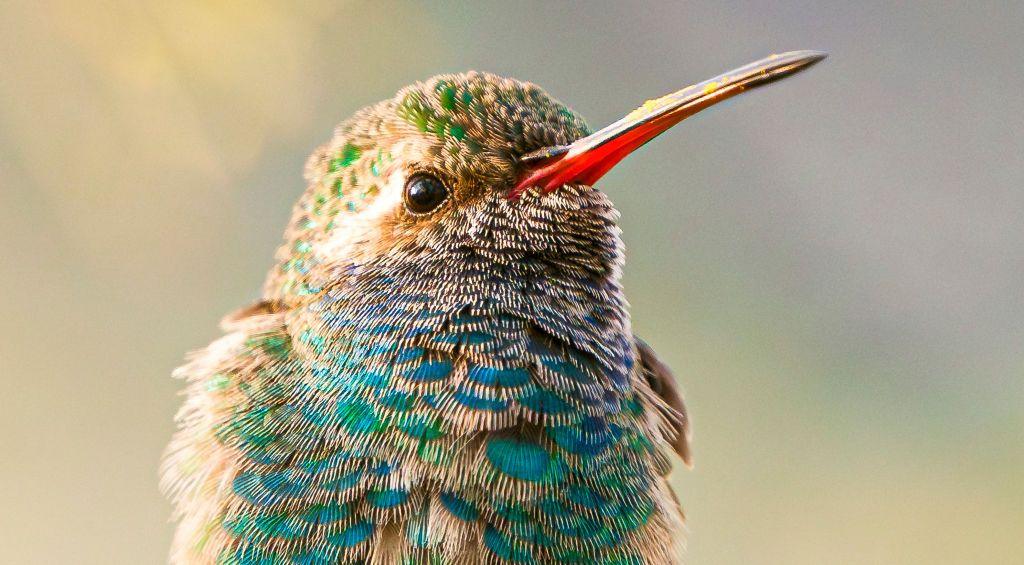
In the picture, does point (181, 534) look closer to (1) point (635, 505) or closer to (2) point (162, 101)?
(1) point (635, 505)

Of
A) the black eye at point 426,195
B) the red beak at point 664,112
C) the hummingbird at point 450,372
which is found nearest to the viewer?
the hummingbird at point 450,372

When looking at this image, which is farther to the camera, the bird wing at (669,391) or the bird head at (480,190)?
the bird wing at (669,391)

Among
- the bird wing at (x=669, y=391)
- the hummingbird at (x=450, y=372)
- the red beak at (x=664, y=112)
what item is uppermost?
the red beak at (x=664, y=112)

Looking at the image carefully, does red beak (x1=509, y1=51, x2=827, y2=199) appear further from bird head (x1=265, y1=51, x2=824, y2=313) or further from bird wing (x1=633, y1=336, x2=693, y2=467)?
bird wing (x1=633, y1=336, x2=693, y2=467)

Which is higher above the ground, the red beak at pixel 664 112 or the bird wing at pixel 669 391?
the red beak at pixel 664 112

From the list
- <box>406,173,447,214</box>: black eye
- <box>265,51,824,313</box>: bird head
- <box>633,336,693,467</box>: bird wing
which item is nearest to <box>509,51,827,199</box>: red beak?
<box>265,51,824,313</box>: bird head

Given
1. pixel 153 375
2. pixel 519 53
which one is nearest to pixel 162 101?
pixel 153 375

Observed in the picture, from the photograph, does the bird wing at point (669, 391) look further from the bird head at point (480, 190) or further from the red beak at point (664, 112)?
the red beak at point (664, 112)

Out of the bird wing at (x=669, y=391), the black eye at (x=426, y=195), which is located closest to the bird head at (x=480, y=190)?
the black eye at (x=426, y=195)

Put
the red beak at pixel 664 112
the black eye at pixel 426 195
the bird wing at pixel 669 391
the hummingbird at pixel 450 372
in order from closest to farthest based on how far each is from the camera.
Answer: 1. the hummingbird at pixel 450 372
2. the red beak at pixel 664 112
3. the black eye at pixel 426 195
4. the bird wing at pixel 669 391
